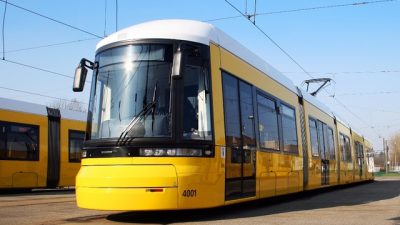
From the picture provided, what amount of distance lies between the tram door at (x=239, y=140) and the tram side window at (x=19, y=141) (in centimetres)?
968

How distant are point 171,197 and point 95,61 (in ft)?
9.33

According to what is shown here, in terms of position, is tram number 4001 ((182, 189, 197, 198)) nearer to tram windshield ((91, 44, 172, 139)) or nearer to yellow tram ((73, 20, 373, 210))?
yellow tram ((73, 20, 373, 210))

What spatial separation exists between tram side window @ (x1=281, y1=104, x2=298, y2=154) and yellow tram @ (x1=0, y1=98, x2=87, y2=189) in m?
9.11

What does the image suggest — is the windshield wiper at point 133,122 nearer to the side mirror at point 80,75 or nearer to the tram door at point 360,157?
the side mirror at point 80,75

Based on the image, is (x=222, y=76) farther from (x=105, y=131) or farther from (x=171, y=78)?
(x=105, y=131)

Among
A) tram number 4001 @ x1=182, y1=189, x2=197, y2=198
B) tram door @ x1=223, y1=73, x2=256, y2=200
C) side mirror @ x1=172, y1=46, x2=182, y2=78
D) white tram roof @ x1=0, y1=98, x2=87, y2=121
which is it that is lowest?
tram number 4001 @ x1=182, y1=189, x2=197, y2=198

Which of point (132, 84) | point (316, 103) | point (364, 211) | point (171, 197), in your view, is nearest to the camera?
point (171, 197)

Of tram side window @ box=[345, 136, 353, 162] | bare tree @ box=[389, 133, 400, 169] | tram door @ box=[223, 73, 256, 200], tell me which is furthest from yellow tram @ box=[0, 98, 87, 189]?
bare tree @ box=[389, 133, 400, 169]

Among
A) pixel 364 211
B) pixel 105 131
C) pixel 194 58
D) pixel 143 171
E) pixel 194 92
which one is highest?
pixel 194 58

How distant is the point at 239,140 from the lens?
9.73 metres

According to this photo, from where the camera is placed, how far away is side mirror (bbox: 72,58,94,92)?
9.20 meters

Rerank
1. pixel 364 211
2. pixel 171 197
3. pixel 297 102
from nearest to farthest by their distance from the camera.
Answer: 1. pixel 171 197
2. pixel 364 211
3. pixel 297 102

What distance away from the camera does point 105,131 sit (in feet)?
28.2

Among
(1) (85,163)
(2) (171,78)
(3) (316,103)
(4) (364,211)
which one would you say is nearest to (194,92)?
(2) (171,78)
